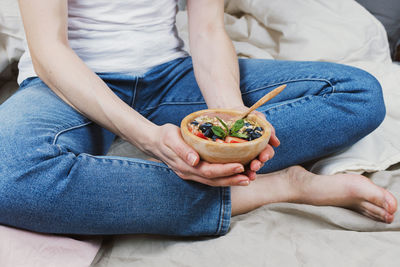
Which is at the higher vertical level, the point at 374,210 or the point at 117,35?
the point at 117,35

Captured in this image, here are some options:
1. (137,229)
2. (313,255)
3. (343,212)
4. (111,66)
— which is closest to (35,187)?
(137,229)

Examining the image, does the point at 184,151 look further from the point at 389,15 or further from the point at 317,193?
the point at 389,15

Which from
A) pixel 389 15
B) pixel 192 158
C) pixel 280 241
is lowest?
pixel 280 241

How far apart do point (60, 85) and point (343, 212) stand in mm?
674

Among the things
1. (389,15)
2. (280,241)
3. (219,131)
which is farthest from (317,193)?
(389,15)

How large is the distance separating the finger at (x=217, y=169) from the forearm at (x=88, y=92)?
0.49 feet

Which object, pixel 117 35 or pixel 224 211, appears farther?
pixel 117 35

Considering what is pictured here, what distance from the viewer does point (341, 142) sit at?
993mm

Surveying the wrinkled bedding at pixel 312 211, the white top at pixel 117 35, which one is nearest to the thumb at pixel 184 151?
the wrinkled bedding at pixel 312 211

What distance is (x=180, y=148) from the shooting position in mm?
700

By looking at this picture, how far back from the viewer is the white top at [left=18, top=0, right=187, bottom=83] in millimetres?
1002

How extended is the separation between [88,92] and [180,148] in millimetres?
261

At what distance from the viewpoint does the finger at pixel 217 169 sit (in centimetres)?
68

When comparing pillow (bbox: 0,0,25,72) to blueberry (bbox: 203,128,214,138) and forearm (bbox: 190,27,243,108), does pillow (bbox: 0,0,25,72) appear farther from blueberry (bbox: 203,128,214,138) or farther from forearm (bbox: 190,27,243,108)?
blueberry (bbox: 203,128,214,138)
